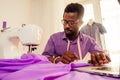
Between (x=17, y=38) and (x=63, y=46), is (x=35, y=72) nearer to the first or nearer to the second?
(x=17, y=38)

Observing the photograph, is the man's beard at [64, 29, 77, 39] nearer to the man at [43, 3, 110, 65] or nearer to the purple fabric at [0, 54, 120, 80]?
the man at [43, 3, 110, 65]

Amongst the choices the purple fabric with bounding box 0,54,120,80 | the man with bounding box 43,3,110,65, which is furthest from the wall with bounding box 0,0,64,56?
the purple fabric with bounding box 0,54,120,80

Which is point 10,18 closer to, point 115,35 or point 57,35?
point 57,35

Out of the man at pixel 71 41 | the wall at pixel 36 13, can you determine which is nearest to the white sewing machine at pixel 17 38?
the man at pixel 71 41

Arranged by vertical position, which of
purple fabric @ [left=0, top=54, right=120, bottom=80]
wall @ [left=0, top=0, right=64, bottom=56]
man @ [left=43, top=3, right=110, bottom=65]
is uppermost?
wall @ [left=0, top=0, right=64, bottom=56]

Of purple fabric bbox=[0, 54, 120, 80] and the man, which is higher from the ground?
the man

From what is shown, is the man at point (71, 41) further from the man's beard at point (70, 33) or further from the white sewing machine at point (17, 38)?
the white sewing machine at point (17, 38)

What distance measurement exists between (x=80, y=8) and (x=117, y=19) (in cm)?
72

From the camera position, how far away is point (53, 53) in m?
1.15

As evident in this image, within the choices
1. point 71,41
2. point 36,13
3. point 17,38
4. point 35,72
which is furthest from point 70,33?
point 36,13

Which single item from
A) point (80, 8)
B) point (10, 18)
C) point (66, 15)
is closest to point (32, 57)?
point (66, 15)

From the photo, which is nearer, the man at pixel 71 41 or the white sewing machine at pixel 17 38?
the white sewing machine at pixel 17 38

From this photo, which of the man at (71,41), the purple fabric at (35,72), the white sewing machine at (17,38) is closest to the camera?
the purple fabric at (35,72)

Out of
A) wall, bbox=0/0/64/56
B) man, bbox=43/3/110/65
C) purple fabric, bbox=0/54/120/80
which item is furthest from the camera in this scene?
wall, bbox=0/0/64/56
